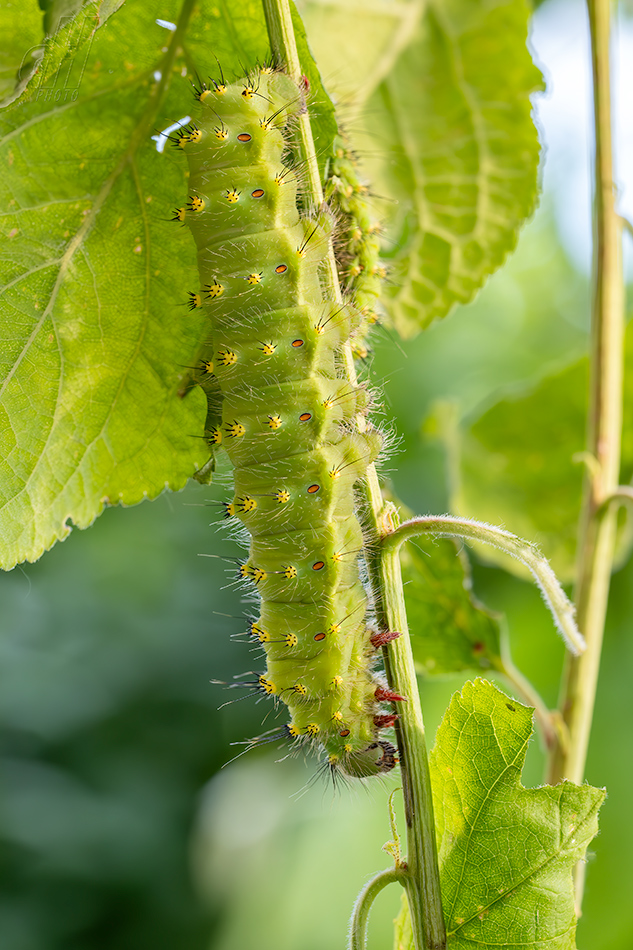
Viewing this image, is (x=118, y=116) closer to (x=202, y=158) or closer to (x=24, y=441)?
(x=202, y=158)

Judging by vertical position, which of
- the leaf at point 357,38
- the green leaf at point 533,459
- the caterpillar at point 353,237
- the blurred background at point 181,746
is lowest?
the blurred background at point 181,746

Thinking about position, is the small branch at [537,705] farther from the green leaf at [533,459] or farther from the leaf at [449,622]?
the green leaf at [533,459]

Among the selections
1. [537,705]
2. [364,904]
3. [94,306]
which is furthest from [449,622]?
[94,306]

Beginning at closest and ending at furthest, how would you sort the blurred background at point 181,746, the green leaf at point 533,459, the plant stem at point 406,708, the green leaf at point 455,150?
1. the plant stem at point 406,708
2. the green leaf at point 455,150
3. the green leaf at point 533,459
4. the blurred background at point 181,746

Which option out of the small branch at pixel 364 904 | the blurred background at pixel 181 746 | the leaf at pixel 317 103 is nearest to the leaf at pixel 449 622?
the small branch at pixel 364 904

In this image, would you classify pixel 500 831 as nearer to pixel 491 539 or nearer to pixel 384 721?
pixel 384 721

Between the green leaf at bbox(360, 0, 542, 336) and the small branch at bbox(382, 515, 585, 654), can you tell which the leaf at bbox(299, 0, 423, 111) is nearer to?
the green leaf at bbox(360, 0, 542, 336)

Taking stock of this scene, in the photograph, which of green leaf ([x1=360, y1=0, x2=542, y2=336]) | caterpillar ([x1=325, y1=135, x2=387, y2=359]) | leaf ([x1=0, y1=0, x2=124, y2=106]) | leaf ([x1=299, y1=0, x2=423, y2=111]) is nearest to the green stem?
green leaf ([x1=360, y1=0, x2=542, y2=336])
